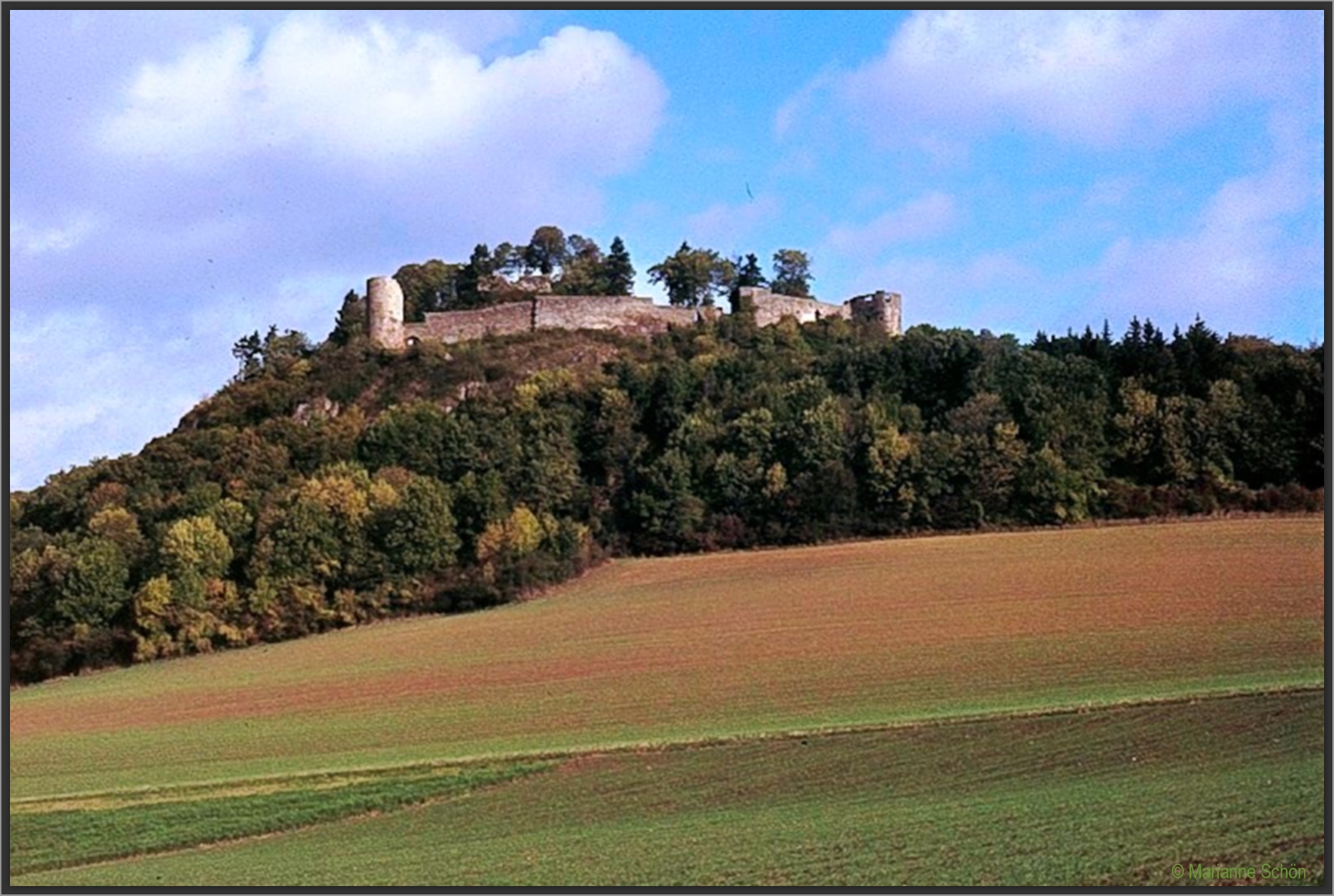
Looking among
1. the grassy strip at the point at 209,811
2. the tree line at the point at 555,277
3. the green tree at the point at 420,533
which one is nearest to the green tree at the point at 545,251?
the tree line at the point at 555,277

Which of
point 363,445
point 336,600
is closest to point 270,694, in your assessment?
Answer: point 336,600

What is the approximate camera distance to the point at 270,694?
126ft

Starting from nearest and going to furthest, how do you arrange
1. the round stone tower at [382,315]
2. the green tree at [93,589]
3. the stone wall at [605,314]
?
the green tree at [93,589] → the round stone tower at [382,315] → the stone wall at [605,314]

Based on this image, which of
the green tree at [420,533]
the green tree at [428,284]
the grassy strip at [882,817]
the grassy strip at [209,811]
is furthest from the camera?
the green tree at [428,284]

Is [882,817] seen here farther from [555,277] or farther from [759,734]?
[555,277]

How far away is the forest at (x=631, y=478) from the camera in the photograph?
5100 cm

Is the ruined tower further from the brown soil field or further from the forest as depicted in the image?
the brown soil field

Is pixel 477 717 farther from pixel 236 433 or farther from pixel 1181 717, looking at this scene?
pixel 236 433

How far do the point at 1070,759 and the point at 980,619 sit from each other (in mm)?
16450

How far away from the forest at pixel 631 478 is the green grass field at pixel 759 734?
319 cm

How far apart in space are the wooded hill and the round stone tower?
1638 centimetres

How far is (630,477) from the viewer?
62469 mm

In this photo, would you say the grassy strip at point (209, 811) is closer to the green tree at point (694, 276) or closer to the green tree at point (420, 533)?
the green tree at point (420, 533)

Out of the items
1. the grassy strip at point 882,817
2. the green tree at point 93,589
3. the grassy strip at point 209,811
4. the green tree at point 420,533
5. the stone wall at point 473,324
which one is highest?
the stone wall at point 473,324
